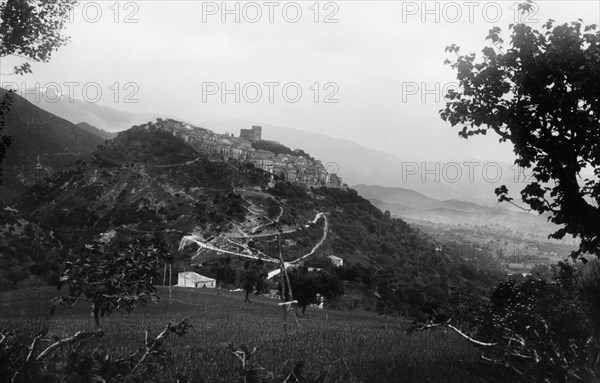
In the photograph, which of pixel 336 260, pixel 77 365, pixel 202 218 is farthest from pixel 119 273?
pixel 202 218

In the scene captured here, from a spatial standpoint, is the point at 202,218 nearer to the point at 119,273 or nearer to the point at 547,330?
the point at 119,273

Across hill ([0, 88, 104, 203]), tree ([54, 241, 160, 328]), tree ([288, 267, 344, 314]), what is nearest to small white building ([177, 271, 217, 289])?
tree ([288, 267, 344, 314])

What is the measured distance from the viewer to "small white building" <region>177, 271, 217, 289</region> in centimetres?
9206

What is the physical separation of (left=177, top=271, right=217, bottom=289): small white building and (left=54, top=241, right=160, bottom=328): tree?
83.7 metres

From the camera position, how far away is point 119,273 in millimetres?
10094

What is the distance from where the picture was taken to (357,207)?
181 m

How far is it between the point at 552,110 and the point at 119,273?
30.5 ft

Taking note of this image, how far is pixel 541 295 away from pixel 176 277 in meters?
96.1

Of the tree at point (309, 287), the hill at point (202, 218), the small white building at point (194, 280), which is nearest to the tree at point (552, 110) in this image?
the tree at point (309, 287)

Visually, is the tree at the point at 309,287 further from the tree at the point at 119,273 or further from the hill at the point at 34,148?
the hill at the point at 34,148

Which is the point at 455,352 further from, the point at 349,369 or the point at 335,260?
the point at 335,260

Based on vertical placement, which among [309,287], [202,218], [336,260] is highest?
[202,218]

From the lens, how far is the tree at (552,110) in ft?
31.2

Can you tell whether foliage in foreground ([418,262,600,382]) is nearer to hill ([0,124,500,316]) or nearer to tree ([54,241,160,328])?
tree ([54,241,160,328])
